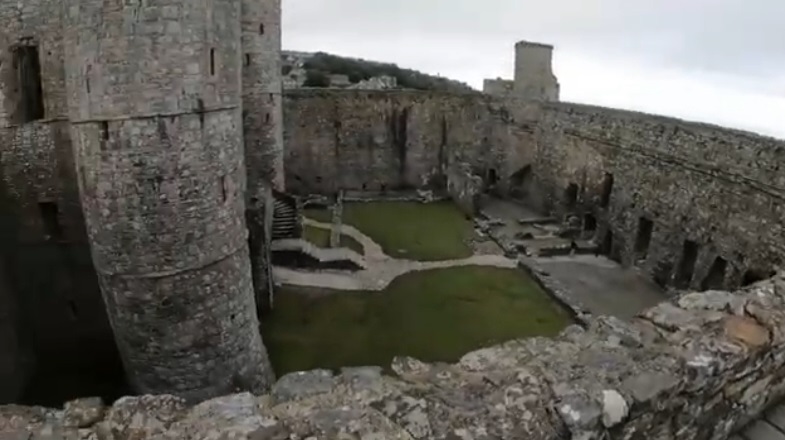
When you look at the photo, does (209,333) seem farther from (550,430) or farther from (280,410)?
(550,430)

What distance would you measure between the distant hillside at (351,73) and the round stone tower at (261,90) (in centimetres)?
3247

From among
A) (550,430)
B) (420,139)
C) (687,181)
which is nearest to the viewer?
(550,430)

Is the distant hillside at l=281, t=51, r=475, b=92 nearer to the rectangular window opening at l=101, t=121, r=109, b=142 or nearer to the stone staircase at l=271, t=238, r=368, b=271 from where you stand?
the stone staircase at l=271, t=238, r=368, b=271

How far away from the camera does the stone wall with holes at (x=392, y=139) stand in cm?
2644

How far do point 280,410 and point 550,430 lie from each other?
56.7 inches

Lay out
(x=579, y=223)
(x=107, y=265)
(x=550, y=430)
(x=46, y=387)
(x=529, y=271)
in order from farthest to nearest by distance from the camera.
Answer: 1. (x=579, y=223)
2. (x=529, y=271)
3. (x=46, y=387)
4. (x=107, y=265)
5. (x=550, y=430)

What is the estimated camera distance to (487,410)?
3.32 meters

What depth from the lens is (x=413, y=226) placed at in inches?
891

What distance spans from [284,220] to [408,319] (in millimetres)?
6269

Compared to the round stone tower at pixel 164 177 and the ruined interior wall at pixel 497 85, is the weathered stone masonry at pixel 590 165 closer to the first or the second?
the ruined interior wall at pixel 497 85

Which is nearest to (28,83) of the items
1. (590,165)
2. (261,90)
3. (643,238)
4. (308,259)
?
(261,90)

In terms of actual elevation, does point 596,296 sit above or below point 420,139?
below

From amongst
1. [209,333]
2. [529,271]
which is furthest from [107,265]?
[529,271]

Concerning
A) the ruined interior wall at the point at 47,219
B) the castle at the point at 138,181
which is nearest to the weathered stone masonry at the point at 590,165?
the castle at the point at 138,181
